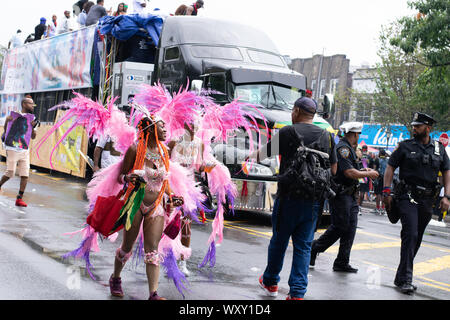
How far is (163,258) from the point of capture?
5.58 m

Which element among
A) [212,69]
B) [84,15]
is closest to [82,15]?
[84,15]

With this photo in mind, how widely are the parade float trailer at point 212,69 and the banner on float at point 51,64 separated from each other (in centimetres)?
16

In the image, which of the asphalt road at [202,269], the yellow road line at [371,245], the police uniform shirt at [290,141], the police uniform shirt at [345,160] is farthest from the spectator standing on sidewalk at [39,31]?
the police uniform shirt at [290,141]

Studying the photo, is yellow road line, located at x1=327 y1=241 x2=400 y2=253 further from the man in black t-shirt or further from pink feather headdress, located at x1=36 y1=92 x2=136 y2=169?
pink feather headdress, located at x1=36 y1=92 x2=136 y2=169

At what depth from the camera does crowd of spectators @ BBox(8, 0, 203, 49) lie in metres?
16.0

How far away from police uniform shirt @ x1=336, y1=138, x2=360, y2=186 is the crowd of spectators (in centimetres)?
910

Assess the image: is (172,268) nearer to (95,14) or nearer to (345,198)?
(345,198)

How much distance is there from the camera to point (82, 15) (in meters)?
19.0

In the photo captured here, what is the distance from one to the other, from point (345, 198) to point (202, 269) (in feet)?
6.68

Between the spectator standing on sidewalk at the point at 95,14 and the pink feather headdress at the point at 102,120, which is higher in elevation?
the spectator standing on sidewalk at the point at 95,14

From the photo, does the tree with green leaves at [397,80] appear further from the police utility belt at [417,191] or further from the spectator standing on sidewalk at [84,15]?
the police utility belt at [417,191]

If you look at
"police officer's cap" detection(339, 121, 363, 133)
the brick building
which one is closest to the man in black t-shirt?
"police officer's cap" detection(339, 121, 363, 133)

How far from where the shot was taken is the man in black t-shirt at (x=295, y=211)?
5457mm

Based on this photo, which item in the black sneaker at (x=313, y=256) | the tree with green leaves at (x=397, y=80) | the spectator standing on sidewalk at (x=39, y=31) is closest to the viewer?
the black sneaker at (x=313, y=256)
